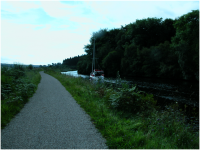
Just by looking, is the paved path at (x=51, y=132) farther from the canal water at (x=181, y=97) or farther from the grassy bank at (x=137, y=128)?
the canal water at (x=181, y=97)

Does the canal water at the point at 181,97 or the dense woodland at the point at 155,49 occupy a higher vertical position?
the dense woodland at the point at 155,49

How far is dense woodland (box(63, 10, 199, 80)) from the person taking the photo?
28.3 m

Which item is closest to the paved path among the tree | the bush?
the bush

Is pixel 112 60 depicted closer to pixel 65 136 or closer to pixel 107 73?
pixel 107 73

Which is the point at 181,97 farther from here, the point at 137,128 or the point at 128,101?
the point at 137,128

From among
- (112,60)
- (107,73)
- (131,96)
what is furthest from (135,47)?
(131,96)

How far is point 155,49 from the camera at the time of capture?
40406 mm

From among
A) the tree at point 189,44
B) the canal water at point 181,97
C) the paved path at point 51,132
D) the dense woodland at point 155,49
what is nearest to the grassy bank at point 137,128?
the paved path at point 51,132

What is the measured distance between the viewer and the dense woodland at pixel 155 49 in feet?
92.9

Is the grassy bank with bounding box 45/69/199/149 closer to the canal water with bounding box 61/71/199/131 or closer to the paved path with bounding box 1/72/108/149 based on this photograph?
the paved path with bounding box 1/72/108/149

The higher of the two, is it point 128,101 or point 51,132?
point 128,101

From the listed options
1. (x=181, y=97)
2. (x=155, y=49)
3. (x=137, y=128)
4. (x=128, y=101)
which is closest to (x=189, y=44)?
(x=155, y=49)

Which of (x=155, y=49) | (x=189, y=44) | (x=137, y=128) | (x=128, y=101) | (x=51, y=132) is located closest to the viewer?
(x=51, y=132)

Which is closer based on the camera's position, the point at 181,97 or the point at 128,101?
the point at 128,101
